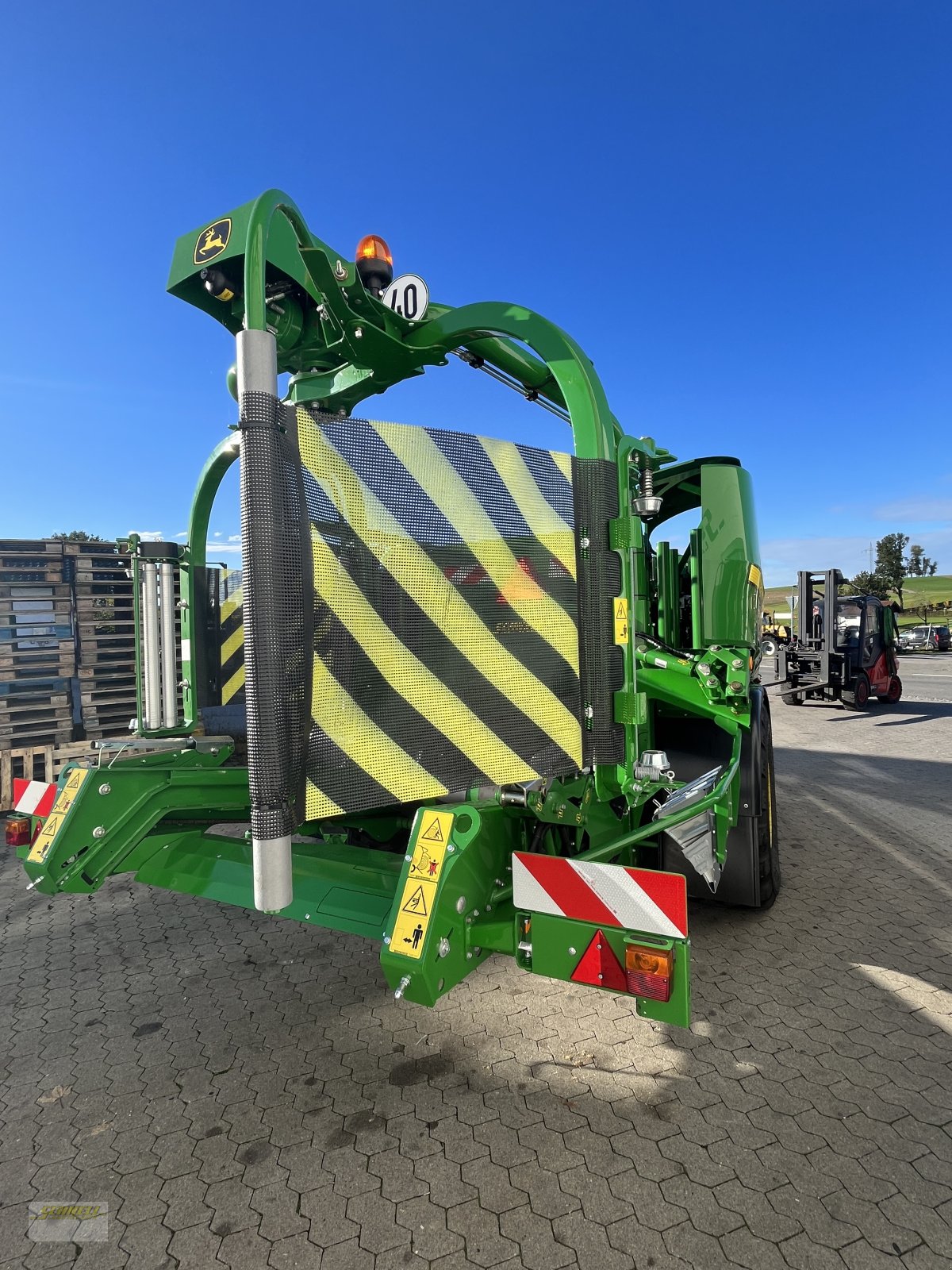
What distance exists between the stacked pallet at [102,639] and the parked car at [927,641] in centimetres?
3685

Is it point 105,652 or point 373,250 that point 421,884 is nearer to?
point 373,250

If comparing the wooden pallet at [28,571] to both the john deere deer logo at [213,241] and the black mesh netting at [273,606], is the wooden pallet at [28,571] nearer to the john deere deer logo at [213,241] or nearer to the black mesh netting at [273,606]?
the john deere deer logo at [213,241]

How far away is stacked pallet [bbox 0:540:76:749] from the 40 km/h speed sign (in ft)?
18.0

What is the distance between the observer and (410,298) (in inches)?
105

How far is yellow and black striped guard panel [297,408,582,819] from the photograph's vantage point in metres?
1.82

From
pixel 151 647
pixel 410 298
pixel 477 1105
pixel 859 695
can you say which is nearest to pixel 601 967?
pixel 477 1105

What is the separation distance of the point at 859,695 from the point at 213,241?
14.4 m

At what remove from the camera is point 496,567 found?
2.11 metres

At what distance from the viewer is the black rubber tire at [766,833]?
3850 millimetres

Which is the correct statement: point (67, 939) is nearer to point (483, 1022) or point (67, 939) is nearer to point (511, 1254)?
point (483, 1022)

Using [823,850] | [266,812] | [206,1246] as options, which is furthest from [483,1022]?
[823,850]

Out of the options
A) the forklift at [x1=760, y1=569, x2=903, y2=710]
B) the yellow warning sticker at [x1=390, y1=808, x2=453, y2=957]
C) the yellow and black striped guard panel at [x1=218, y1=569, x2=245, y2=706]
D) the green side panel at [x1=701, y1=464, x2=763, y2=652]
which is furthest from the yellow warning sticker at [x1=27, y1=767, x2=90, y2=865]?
the forklift at [x1=760, y1=569, x2=903, y2=710]

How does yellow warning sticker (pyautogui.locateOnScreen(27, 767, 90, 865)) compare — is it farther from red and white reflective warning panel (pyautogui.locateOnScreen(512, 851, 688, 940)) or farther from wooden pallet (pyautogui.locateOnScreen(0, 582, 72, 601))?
wooden pallet (pyautogui.locateOnScreen(0, 582, 72, 601))

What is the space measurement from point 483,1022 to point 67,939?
2.56m
